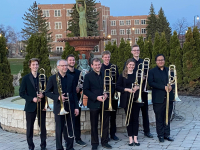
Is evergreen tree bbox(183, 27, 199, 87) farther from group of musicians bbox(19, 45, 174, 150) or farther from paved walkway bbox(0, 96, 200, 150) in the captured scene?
group of musicians bbox(19, 45, 174, 150)

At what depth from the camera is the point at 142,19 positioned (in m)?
63.2

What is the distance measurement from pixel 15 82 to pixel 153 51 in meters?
11.9

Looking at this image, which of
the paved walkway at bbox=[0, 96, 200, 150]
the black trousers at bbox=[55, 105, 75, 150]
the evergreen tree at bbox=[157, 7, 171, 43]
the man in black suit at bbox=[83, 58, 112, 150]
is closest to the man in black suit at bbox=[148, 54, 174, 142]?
the paved walkway at bbox=[0, 96, 200, 150]

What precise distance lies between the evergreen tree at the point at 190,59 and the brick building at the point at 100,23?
3354 cm

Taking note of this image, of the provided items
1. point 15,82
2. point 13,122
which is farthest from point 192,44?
point 15,82

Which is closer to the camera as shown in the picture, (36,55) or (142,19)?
(36,55)

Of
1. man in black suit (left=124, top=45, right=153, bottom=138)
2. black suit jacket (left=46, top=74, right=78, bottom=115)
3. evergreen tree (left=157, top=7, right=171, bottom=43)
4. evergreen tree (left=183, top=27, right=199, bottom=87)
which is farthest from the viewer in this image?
evergreen tree (left=157, top=7, right=171, bottom=43)

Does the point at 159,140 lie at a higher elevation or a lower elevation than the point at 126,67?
lower

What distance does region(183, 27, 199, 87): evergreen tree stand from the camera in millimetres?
12516

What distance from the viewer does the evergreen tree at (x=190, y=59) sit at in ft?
41.1

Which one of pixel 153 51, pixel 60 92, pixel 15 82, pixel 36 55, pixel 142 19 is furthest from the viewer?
pixel 142 19

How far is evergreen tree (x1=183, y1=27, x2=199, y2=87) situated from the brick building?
3354cm

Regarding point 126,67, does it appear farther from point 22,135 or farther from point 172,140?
point 22,135

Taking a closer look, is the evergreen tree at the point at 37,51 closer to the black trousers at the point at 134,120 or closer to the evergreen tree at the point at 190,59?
the evergreen tree at the point at 190,59
